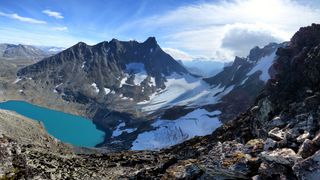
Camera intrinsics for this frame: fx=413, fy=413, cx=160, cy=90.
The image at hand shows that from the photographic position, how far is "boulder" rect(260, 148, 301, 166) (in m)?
21.3

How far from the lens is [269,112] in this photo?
61656 mm

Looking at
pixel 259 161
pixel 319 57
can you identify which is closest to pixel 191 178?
pixel 259 161

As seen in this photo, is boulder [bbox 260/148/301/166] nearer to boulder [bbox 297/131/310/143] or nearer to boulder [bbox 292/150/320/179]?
boulder [bbox 292/150/320/179]

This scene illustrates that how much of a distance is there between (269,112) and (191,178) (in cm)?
3746

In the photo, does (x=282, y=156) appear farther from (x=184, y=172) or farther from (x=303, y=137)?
(x=184, y=172)

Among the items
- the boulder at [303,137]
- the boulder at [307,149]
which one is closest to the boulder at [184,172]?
the boulder at [303,137]

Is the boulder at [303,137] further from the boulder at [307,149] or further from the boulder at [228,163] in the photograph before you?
the boulder at [228,163]

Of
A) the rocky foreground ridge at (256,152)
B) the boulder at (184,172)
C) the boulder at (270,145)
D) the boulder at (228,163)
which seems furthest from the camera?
the boulder at (184,172)

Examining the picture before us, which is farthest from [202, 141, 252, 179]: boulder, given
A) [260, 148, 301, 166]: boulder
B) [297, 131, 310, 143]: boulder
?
[297, 131, 310, 143]: boulder

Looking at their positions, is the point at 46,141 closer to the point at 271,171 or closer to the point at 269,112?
the point at 269,112

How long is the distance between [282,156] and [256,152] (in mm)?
4427

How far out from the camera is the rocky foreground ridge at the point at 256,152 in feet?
72.6

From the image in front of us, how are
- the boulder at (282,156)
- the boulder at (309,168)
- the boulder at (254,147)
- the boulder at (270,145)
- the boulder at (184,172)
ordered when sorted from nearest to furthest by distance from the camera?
1. the boulder at (309,168)
2. the boulder at (282,156)
3. the boulder at (270,145)
4. the boulder at (254,147)
5. the boulder at (184,172)

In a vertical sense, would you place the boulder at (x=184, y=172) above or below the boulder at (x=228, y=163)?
below
